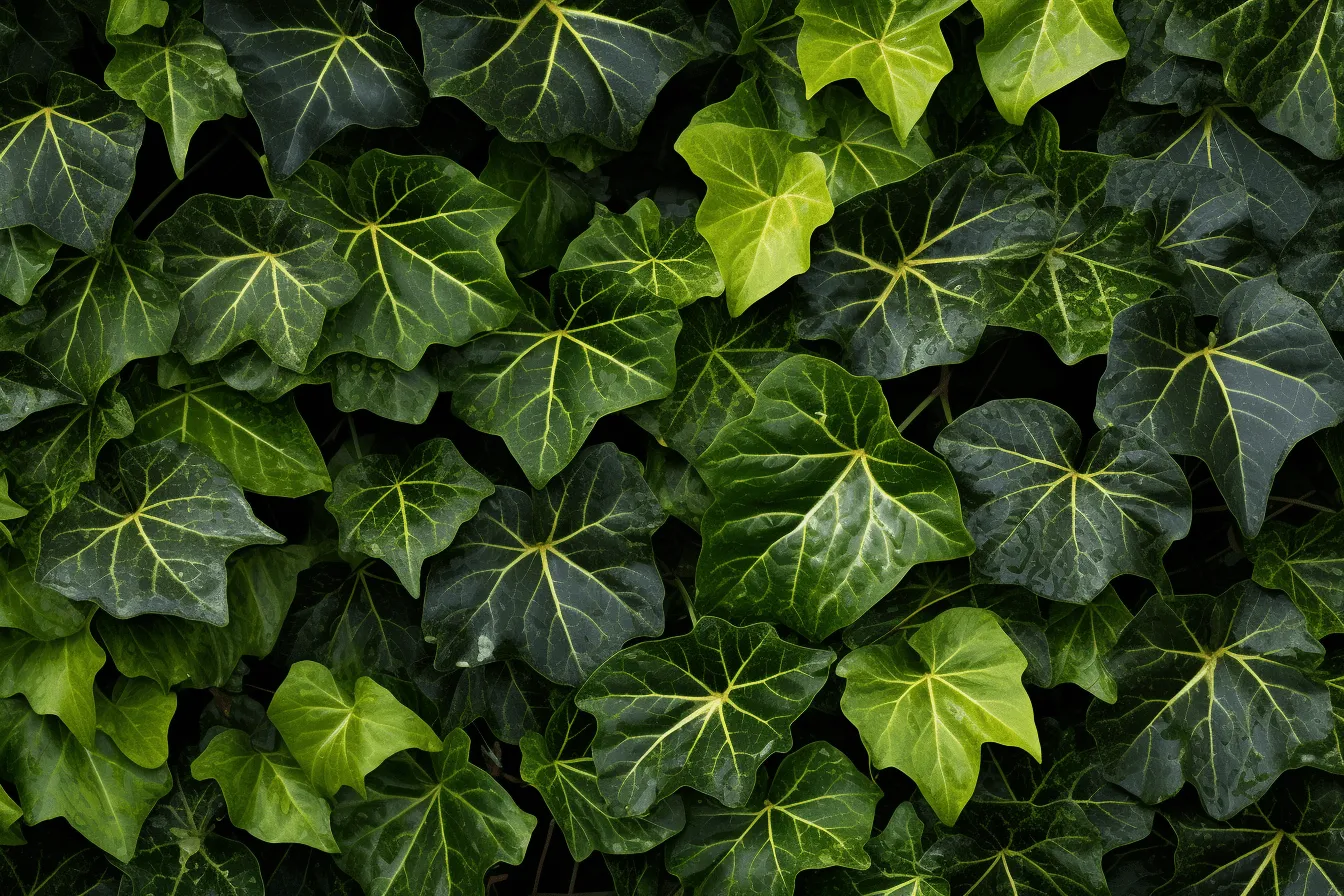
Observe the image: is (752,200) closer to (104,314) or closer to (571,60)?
(571,60)

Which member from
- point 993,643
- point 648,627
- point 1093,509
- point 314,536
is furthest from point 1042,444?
point 314,536

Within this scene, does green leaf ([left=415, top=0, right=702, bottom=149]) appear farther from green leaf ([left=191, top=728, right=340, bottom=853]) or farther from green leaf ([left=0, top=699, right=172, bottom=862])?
green leaf ([left=0, top=699, right=172, bottom=862])

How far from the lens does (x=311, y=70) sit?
4.11 feet

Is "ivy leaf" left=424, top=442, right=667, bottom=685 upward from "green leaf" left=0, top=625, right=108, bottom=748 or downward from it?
upward

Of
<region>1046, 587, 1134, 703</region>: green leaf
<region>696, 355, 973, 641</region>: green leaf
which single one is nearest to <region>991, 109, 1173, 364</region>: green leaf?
<region>696, 355, 973, 641</region>: green leaf

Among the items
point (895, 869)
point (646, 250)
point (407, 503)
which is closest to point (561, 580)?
point (407, 503)

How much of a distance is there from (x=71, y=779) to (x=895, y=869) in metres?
1.13

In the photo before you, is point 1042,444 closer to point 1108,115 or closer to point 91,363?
point 1108,115

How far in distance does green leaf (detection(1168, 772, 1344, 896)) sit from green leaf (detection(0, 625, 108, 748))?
145cm

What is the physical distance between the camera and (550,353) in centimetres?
135

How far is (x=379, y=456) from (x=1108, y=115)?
42.6 inches

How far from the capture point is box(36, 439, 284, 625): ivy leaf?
1.24 m

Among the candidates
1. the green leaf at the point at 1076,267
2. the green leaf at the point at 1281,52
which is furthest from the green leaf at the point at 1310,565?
the green leaf at the point at 1281,52

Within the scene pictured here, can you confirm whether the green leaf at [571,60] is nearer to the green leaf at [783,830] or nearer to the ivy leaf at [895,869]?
the green leaf at [783,830]
